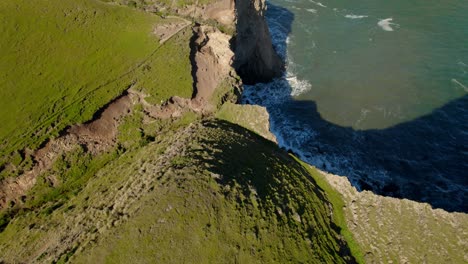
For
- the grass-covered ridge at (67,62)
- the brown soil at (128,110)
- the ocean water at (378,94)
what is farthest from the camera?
the ocean water at (378,94)

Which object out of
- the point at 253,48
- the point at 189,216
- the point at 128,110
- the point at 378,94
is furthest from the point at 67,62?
the point at 378,94

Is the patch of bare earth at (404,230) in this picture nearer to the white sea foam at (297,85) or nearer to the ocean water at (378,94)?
the ocean water at (378,94)

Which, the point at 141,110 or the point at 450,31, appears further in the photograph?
the point at 450,31

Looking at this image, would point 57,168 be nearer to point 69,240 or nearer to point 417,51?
point 69,240

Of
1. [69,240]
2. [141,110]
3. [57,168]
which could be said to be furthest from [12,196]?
[141,110]

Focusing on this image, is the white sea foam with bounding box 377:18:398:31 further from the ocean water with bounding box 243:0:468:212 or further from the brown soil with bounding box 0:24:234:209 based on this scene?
the brown soil with bounding box 0:24:234:209

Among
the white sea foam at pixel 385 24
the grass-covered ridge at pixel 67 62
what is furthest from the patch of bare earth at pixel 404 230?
the white sea foam at pixel 385 24
